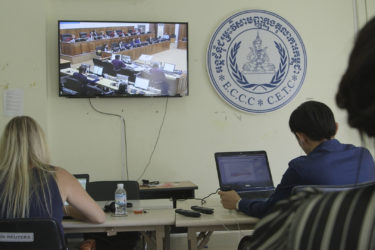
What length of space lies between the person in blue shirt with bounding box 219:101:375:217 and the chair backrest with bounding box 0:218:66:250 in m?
1.07

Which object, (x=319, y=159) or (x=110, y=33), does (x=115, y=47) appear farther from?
(x=319, y=159)

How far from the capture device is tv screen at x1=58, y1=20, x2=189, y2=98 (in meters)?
3.90

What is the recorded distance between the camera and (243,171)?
2.72 metres

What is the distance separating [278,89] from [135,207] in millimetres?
2255

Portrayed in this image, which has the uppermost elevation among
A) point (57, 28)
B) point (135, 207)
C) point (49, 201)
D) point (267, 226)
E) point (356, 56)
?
point (57, 28)

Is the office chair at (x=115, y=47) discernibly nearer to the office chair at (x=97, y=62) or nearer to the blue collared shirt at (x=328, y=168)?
the office chair at (x=97, y=62)

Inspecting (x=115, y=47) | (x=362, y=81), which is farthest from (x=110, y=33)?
(x=362, y=81)

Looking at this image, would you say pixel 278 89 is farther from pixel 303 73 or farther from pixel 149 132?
pixel 149 132

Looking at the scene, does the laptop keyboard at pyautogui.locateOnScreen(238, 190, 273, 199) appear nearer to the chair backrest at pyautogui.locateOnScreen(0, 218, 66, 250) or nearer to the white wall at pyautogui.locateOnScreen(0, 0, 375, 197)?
the chair backrest at pyautogui.locateOnScreen(0, 218, 66, 250)

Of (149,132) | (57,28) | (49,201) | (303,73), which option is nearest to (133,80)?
(149,132)

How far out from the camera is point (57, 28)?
4.02 m

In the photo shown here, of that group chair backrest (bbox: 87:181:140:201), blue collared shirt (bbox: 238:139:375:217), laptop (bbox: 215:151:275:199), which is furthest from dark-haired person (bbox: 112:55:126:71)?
blue collared shirt (bbox: 238:139:375:217)

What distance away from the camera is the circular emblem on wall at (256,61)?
4227 millimetres

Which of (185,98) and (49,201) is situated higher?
(185,98)
